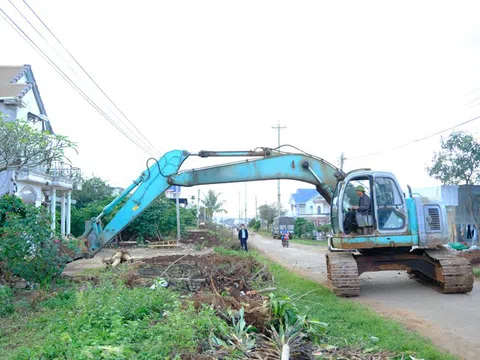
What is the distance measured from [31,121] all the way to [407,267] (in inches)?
597

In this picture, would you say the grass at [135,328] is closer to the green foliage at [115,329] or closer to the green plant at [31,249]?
the green foliage at [115,329]

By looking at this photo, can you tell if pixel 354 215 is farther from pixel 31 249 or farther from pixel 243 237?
pixel 243 237

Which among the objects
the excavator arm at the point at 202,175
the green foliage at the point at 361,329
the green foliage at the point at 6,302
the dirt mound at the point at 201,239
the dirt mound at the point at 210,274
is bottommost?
the green foliage at the point at 361,329

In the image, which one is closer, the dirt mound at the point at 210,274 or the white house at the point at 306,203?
the dirt mound at the point at 210,274

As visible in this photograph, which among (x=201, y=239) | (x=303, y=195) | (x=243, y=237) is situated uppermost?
(x=303, y=195)

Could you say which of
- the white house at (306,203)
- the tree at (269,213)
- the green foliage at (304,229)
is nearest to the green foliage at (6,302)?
the green foliage at (304,229)

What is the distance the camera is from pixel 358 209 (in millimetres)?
10961

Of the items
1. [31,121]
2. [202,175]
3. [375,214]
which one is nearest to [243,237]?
[31,121]

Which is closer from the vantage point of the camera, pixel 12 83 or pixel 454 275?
pixel 454 275

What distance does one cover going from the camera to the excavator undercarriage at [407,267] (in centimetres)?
1016

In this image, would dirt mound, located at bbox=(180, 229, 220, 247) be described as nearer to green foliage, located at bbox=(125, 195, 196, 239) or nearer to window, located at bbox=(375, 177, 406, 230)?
green foliage, located at bbox=(125, 195, 196, 239)

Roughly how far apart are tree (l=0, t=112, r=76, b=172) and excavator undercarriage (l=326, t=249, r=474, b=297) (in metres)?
6.34

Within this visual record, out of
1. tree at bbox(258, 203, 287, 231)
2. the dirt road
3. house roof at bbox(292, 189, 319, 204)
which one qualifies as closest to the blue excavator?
the dirt road

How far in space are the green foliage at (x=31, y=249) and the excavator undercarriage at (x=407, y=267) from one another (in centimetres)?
630
